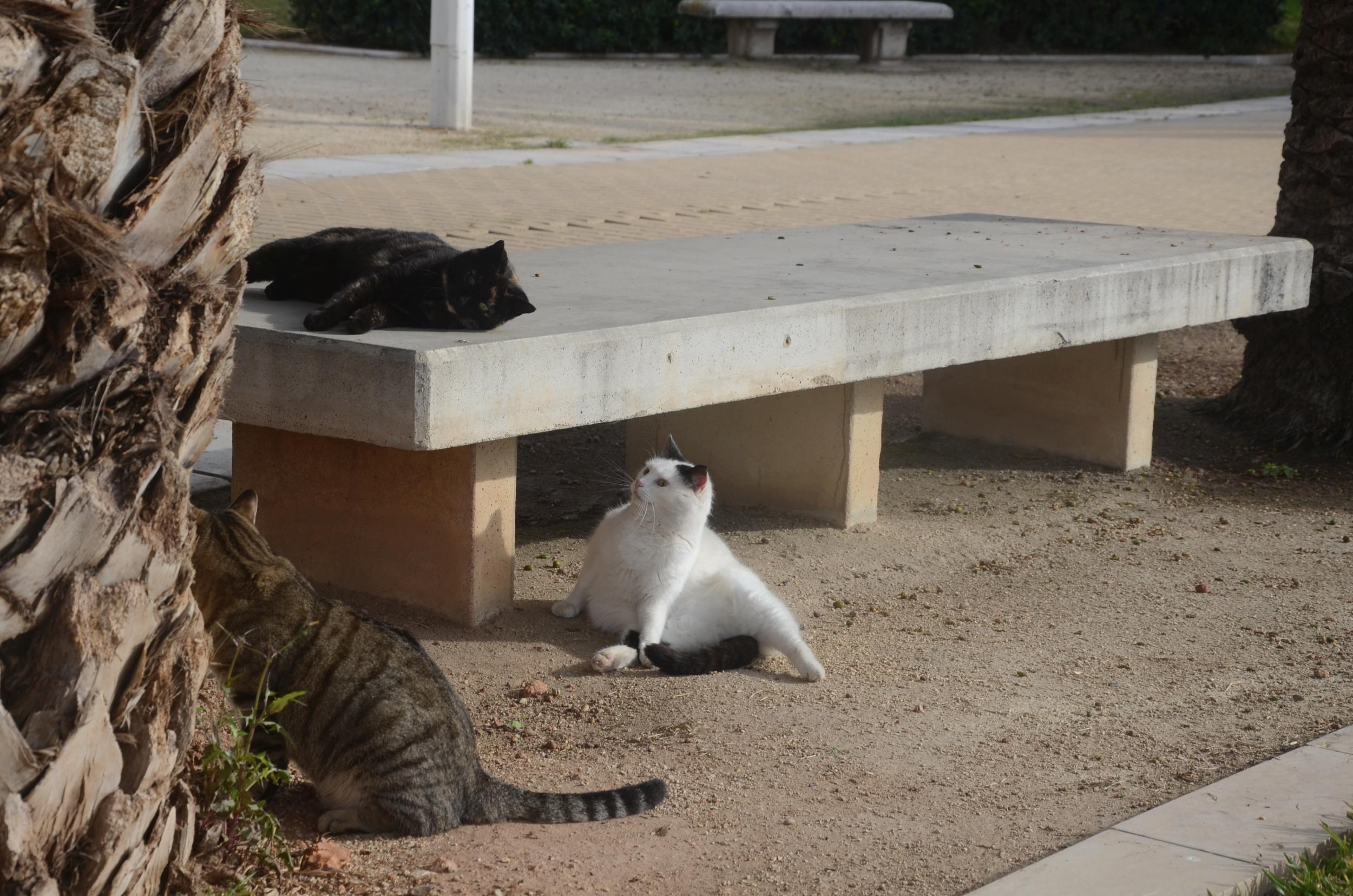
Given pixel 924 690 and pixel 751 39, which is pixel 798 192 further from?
pixel 751 39

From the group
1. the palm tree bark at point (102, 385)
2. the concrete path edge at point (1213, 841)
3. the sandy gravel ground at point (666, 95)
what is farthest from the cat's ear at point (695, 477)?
the sandy gravel ground at point (666, 95)

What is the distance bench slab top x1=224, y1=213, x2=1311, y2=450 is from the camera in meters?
A: 4.11

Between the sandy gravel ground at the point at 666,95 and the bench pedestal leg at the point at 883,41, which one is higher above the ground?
the bench pedestal leg at the point at 883,41

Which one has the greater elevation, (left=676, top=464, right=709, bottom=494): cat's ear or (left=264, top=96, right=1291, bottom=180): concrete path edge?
(left=264, top=96, right=1291, bottom=180): concrete path edge

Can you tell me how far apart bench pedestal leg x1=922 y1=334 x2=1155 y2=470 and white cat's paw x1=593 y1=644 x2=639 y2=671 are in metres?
3.03

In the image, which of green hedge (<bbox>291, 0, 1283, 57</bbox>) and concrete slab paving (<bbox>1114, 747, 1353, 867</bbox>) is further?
green hedge (<bbox>291, 0, 1283, 57</bbox>)

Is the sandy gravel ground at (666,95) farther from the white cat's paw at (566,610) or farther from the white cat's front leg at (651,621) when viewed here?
the white cat's front leg at (651,621)

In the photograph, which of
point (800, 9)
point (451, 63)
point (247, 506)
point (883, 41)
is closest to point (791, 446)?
point (247, 506)

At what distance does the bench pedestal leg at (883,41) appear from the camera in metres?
27.5

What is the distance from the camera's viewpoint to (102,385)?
85.4 inches

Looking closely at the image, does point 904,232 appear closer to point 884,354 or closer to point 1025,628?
point 884,354

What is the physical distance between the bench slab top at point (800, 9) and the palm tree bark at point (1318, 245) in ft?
64.2

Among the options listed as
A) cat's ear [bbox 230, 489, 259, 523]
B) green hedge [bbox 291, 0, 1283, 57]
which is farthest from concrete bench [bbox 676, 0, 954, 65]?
cat's ear [bbox 230, 489, 259, 523]

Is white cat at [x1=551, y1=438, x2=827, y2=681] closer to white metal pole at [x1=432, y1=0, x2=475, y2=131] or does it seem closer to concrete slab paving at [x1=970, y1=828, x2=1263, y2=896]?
concrete slab paving at [x1=970, y1=828, x2=1263, y2=896]
